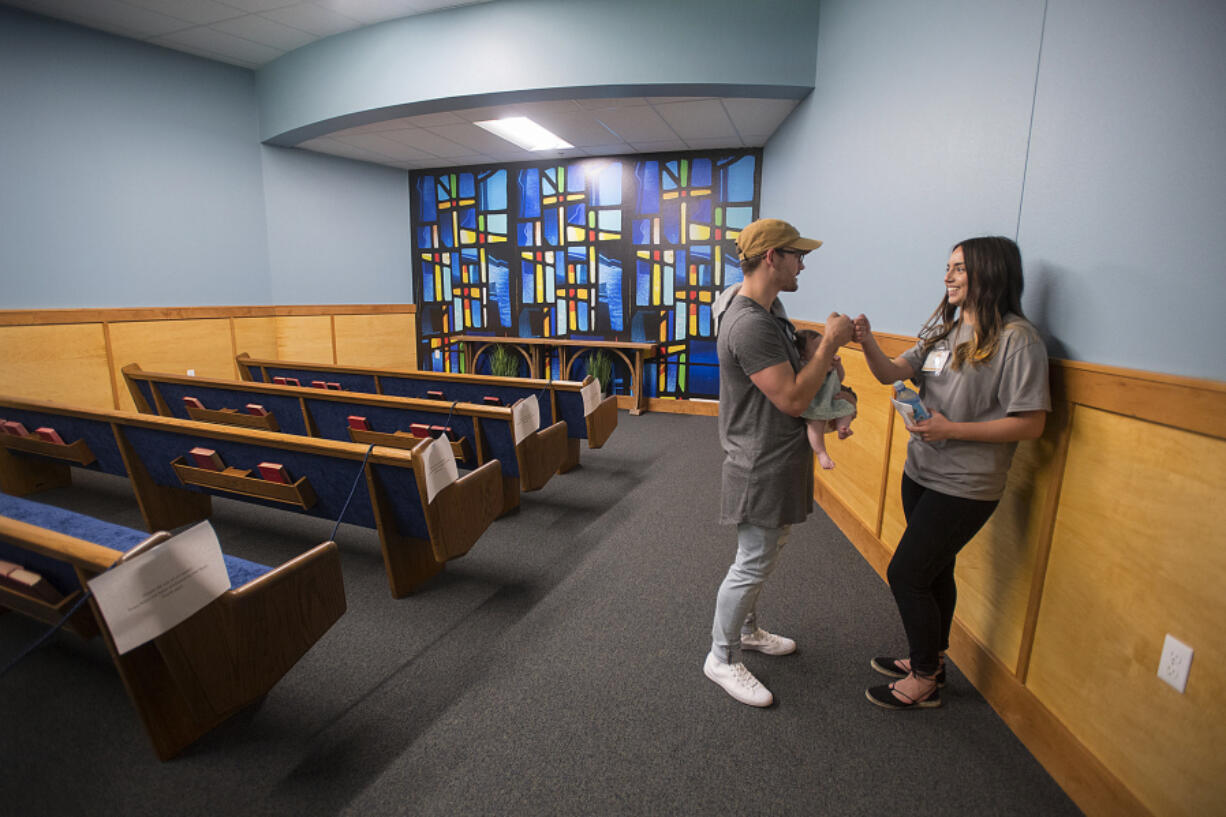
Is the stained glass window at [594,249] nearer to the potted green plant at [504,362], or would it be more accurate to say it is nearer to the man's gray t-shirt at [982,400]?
the potted green plant at [504,362]

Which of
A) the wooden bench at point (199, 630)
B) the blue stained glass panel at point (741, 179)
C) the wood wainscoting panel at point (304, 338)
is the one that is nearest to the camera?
the wooden bench at point (199, 630)

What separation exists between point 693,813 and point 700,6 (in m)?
4.23

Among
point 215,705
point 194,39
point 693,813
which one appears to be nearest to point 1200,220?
point 693,813

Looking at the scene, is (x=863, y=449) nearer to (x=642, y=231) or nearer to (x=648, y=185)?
(x=642, y=231)

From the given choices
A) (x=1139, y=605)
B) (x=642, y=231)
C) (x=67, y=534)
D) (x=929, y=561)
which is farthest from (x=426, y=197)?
(x=1139, y=605)

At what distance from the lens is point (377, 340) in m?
6.59

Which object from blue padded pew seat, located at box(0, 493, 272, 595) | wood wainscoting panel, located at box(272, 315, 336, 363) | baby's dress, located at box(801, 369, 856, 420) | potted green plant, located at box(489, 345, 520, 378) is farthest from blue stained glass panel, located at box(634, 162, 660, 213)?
blue padded pew seat, located at box(0, 493, 272, 595)

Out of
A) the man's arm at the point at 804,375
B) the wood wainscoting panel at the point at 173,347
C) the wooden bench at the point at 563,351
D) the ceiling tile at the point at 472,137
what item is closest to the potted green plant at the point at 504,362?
the wooden bench at the point at 563,351

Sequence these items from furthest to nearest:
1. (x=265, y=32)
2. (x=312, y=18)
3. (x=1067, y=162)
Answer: (x=265, y=32) → (x=312, y=18) → (x=1067, y=162)

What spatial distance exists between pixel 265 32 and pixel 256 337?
2692 mm

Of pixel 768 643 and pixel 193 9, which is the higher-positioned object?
pixel 193 9

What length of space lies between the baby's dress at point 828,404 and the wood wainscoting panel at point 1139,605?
575 mm

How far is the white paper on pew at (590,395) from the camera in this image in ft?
9.87

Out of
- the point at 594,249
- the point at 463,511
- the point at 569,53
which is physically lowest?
the point at 463,511
